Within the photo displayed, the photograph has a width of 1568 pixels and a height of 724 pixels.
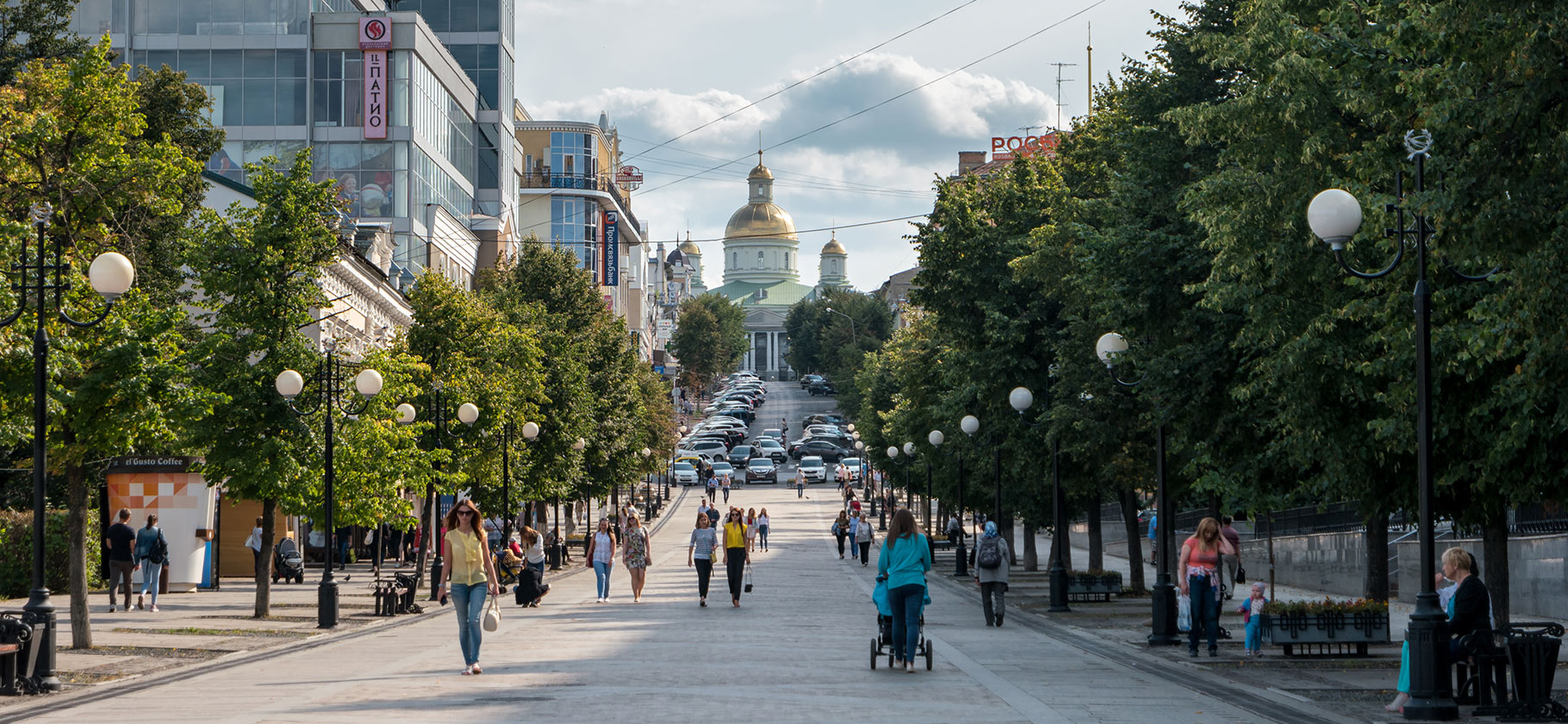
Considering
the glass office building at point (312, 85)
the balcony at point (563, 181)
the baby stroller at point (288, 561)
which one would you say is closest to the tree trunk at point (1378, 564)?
the baby stroller at point (288, 561)

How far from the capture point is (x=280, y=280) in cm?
2491

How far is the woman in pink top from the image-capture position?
18703mm

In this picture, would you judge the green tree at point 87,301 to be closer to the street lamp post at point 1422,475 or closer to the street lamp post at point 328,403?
the street lamp post at point 328,403

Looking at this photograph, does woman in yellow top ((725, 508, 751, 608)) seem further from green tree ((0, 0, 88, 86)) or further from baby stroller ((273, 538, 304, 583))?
green tree ((0, 0, 88, 86))

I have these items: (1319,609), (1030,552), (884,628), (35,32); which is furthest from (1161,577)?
(35,32)

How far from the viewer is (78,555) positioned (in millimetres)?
19547

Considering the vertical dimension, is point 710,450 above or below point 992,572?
above

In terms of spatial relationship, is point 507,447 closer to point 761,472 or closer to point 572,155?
point 761,472

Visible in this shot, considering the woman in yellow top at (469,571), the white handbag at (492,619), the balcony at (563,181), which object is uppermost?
the balcony at (563,181)

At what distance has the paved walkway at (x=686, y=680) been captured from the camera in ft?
41.1

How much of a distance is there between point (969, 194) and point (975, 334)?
11.9ft

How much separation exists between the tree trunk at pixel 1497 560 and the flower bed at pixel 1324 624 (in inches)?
48.3

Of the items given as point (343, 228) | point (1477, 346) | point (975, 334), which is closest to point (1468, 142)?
point (1477, 346)

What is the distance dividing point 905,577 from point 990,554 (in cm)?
882
